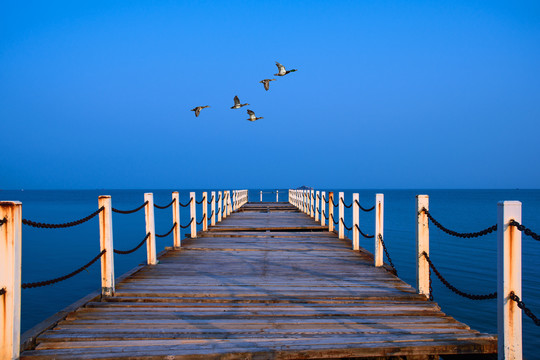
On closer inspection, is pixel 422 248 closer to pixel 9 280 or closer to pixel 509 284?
pixel 509 284

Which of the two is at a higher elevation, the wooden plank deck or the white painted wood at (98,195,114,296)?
the white painted wood at (98,195,114,296)

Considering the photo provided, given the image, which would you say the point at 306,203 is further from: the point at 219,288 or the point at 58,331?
the point at 58,331

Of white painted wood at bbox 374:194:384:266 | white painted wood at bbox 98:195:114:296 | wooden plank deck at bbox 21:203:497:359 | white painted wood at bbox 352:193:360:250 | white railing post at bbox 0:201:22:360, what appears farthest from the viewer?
white painted wood at bbox 352:193:360:250

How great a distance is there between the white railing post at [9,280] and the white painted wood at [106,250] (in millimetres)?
1858

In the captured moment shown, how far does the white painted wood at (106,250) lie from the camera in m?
5.40

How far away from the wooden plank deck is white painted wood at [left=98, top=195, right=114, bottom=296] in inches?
6.7

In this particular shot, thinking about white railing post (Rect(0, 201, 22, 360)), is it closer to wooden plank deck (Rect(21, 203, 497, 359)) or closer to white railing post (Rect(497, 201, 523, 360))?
wooden plank deck (Rect(21, 203, 497, 359))

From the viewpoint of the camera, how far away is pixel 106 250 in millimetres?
5516

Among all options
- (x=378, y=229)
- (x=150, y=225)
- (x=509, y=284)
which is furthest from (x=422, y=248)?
(x=150, y=225)

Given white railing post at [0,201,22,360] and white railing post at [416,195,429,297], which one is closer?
white railing post at [0,201,22,360]

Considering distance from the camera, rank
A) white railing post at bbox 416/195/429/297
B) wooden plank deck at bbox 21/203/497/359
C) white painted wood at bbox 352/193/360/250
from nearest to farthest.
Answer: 1. wooden plank deck at bbox 21/203/497/359
2. white railing post at bbox 416/195/429/297
3. white painted wood at bbox 352/193/360/250

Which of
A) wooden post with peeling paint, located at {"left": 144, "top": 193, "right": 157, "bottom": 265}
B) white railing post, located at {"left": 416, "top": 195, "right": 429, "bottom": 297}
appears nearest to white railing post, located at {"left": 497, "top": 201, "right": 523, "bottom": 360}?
white railing post, located at {"left": 416, "top": 195, "right": 429, "bottom": 297}

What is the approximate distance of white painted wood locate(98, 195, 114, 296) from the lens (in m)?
5.40

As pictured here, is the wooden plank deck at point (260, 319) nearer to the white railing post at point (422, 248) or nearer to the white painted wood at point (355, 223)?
the white railing post at point (422, 248)
